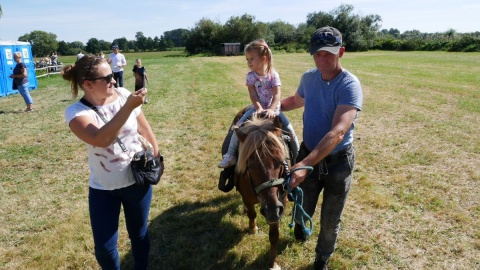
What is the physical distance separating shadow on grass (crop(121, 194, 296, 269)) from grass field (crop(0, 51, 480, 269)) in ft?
0.05

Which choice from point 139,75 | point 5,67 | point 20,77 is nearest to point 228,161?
point 139,75

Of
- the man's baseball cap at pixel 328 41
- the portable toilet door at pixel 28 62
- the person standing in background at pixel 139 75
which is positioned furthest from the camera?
the portable toilet door at pixel 28 62

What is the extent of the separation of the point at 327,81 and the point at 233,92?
12172 mm

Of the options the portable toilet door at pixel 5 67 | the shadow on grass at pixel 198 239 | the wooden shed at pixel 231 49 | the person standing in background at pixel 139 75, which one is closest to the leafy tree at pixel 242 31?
the wooden shed at pixel 231 49

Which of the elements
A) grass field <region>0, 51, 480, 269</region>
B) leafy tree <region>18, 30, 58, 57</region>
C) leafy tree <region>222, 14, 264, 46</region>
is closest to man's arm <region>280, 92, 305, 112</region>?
grass field <region>0, 51, 480, 269</region>

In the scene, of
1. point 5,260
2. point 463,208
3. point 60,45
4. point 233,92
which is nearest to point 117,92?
point 5,260

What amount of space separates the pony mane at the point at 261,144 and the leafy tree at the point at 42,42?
104 metres

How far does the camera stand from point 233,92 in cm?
1477

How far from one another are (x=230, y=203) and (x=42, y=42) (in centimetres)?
11565

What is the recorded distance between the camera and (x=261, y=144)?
2646 mm

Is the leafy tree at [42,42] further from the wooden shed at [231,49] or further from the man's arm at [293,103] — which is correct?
the man's arm at [293,103]

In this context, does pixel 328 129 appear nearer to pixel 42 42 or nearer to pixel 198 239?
pixel 198 239

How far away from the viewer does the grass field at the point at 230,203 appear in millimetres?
3672

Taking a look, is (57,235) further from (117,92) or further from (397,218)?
(397,218)
